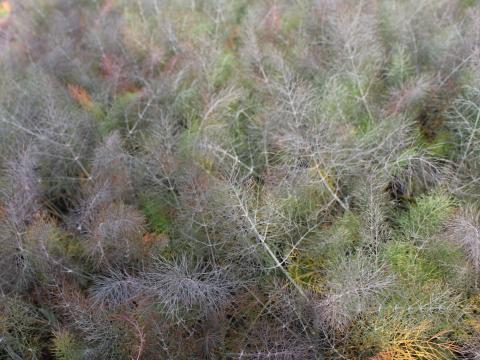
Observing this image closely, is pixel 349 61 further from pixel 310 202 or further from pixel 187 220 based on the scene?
pixel 187 220

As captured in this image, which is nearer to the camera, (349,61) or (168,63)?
(349,61)

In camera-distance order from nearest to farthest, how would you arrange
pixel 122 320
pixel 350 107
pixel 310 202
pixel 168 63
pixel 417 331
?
pixel 417 331 → pixel 122 320 → pixel 310 202 → pixel 350 107 → pixel 168 63

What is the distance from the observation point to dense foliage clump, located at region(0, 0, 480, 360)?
2967 mm

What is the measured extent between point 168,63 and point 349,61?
7.56 ft

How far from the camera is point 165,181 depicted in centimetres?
422

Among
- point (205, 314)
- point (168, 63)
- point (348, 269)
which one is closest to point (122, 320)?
point (205, 314)

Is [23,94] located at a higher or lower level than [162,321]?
higher

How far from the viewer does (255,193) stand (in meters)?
3.62

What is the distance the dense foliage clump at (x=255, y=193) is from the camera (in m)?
2.97

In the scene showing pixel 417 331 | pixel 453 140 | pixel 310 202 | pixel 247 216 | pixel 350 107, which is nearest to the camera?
pixel 417 331

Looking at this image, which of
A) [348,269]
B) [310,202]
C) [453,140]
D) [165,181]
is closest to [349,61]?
[453,140]

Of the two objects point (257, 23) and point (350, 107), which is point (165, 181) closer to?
point (350, 107)

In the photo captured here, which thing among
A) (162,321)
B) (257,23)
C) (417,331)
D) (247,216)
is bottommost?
(417,331)

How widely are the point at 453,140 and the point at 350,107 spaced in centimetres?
100
